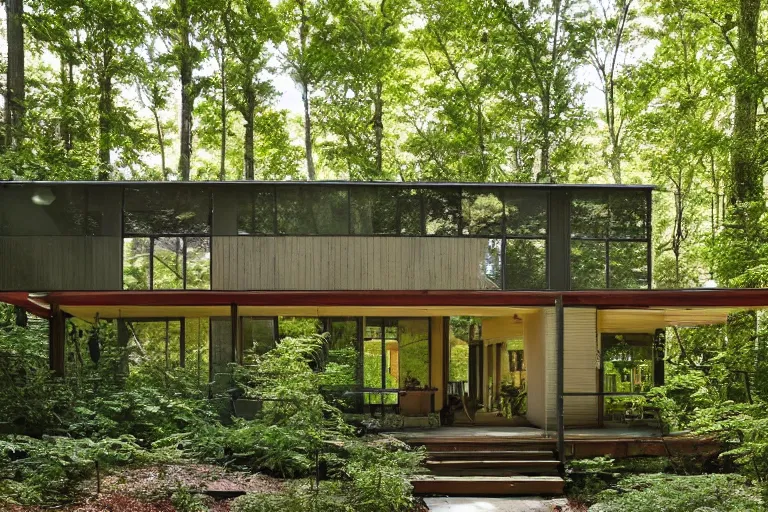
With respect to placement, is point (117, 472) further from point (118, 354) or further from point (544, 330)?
point (544, 330)

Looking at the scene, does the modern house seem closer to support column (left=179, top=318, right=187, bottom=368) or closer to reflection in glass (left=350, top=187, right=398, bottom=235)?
reflection in glass (left=350, top=187, right=398, bottom=235)

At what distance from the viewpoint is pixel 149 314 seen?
1833 cm

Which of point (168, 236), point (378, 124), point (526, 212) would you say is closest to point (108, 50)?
point (378, 124)

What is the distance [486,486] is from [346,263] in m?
5.68

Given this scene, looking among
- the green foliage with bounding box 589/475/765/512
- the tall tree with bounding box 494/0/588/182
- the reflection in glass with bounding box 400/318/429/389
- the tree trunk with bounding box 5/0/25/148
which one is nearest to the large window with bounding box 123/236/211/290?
the reflection in glass with bounding box 400/318/429/389

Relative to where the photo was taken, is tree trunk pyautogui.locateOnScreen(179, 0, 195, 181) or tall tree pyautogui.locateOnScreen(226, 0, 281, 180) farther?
tall tree pyautogui.locateOnScreen(226, 0, 281, 180)

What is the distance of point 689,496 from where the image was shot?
10734 millimetres

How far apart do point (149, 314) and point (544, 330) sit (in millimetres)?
8611

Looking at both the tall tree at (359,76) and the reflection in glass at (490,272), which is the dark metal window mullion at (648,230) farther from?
the tall tree at (359,76)

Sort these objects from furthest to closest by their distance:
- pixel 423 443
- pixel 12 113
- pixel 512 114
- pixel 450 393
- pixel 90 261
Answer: pixel 512 114 < pixel 12 113 < pixel 450 393 < pixel 90 261 < pixel 423 443

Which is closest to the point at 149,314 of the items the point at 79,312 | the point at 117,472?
the point at 79,312

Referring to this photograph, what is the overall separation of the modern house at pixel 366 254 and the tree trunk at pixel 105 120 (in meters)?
11.1

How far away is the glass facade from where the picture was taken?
16656mm

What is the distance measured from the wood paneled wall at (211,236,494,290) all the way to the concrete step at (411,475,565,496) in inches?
187
